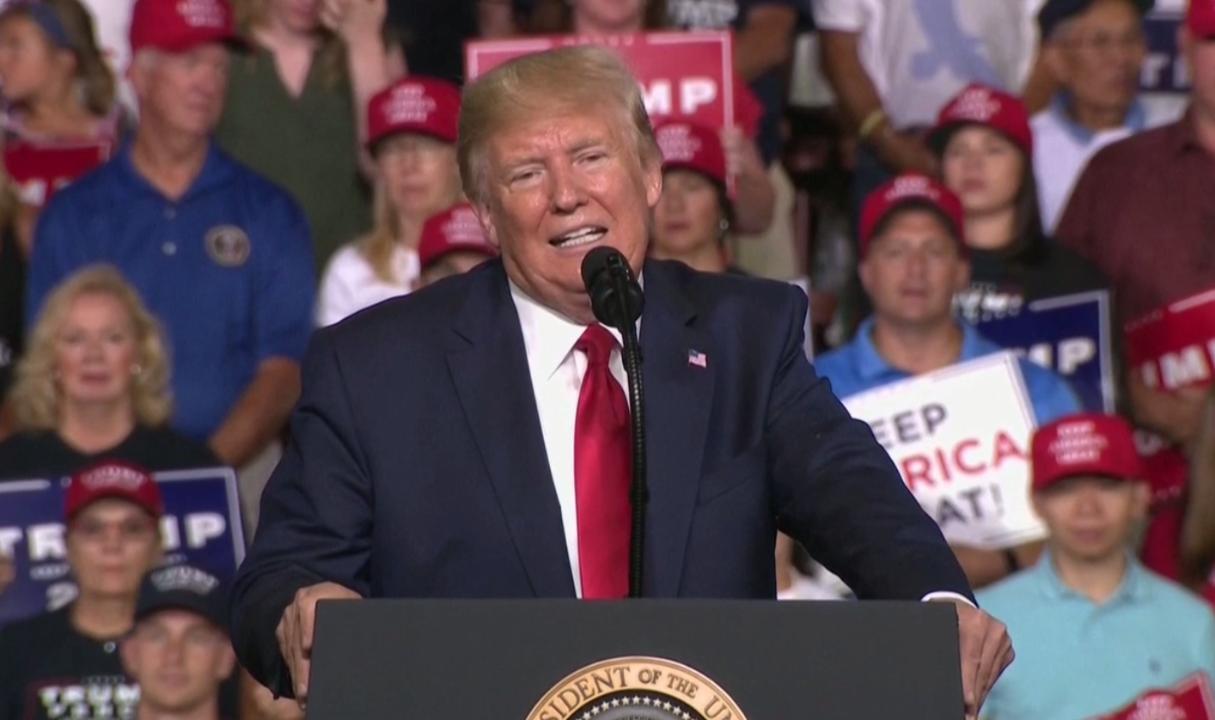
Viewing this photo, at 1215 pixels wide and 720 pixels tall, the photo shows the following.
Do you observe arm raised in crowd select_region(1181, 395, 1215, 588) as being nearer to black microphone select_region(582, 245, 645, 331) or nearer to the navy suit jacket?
the navy suit jacket

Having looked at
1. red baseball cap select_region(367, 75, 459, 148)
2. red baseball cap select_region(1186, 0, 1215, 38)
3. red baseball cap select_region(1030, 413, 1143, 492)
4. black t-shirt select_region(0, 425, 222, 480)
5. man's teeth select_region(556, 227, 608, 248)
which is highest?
red baseball cap select_region(1186, 0, 1215, 38)

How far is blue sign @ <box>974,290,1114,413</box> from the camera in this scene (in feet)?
17.7

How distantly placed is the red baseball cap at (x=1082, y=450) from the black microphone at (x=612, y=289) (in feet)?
8.88

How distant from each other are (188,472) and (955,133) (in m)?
1.99

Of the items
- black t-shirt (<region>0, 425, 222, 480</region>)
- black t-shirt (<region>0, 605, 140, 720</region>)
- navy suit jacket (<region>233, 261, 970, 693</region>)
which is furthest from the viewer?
black t-shirt (<region>0, 425, 222, 480</region>)

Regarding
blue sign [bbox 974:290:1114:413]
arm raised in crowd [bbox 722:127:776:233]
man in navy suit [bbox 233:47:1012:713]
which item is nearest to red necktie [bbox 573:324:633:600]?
man in navy suit [bbox 233:47:1012:713]

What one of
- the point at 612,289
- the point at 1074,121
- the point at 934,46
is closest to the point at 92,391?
the point at 934,46

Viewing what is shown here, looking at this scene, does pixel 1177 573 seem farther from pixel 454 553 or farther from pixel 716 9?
pixel 454 553

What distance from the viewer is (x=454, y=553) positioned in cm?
246

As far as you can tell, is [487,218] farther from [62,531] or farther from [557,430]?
[62,531]

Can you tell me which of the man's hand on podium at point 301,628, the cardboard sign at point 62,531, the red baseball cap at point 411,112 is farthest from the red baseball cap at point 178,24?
the man's hand on podium at point 301,628

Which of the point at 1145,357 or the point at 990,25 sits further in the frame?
the point at 990,25

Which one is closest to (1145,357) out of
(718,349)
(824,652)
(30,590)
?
(30,590)

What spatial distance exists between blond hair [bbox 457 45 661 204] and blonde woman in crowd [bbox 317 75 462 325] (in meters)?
2.93
